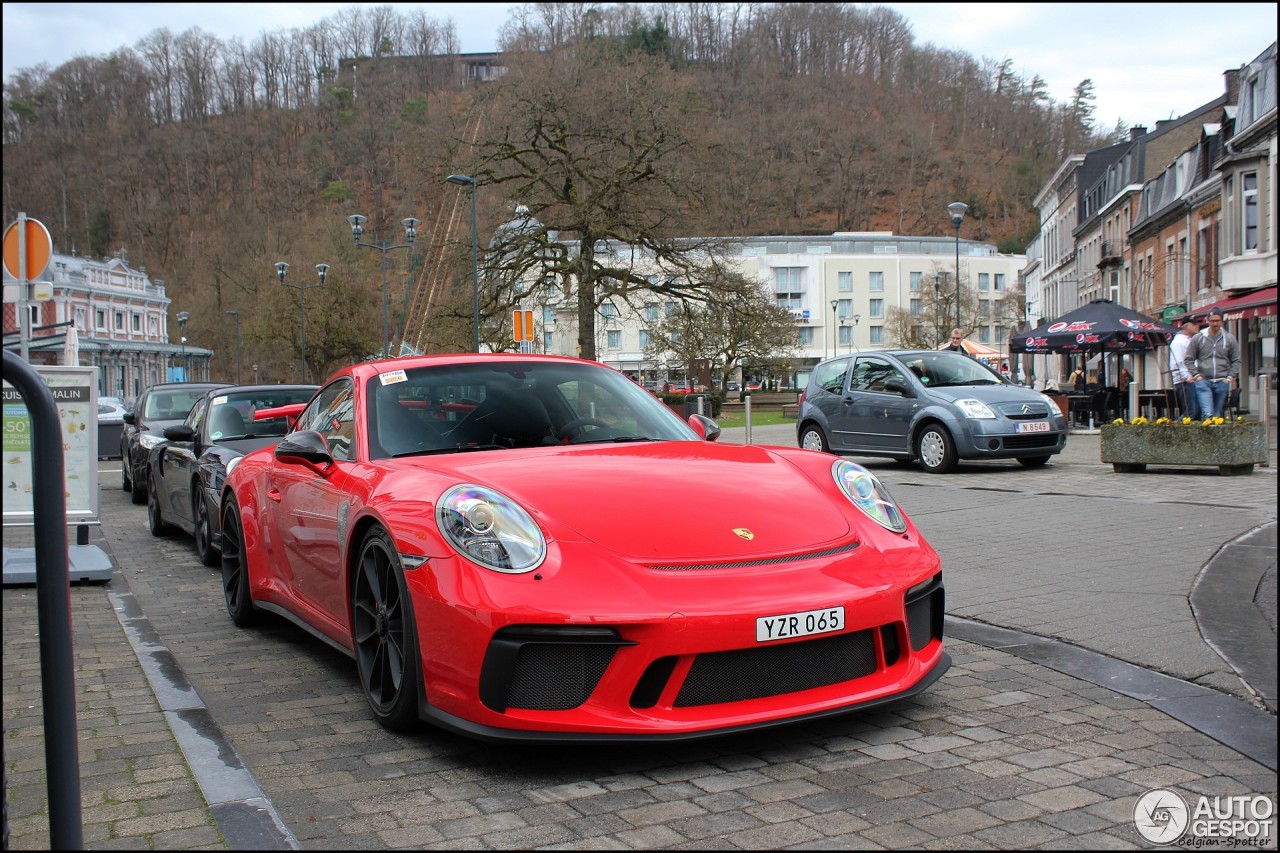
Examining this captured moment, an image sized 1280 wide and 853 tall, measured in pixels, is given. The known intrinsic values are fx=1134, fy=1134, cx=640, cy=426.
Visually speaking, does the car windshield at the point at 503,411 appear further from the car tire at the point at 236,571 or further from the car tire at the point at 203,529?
the car tire at the point at 203,529

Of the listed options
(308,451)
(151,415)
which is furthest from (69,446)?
(151,415)

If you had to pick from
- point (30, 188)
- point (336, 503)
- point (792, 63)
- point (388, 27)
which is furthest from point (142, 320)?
point (336, 503)

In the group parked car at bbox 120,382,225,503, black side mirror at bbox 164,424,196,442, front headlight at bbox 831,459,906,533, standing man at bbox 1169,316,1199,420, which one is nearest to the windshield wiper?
front headlight at bbox 831,459,906,533

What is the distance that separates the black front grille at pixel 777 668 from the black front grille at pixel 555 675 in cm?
27

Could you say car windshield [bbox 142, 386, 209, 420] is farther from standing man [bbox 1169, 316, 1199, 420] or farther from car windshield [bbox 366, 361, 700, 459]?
standing man [bbox 1169, 316, 1199, 420]

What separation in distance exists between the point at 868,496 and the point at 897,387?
35.4 ft

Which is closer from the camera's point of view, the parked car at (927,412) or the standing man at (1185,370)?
the parked car at (927,412)

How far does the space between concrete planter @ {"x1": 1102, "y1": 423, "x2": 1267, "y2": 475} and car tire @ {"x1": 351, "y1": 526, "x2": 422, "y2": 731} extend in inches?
445

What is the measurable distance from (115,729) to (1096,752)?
3.41 m

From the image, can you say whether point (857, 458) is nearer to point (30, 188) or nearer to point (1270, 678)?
point (1270, 678)

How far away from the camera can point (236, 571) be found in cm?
644

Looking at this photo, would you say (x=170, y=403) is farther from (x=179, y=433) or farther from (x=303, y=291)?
(x=303, y=291)

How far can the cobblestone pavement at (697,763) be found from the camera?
9.87ft

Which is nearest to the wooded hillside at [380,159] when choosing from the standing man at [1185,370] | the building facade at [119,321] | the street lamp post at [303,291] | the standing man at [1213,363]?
the street lamp post at [303,291]
